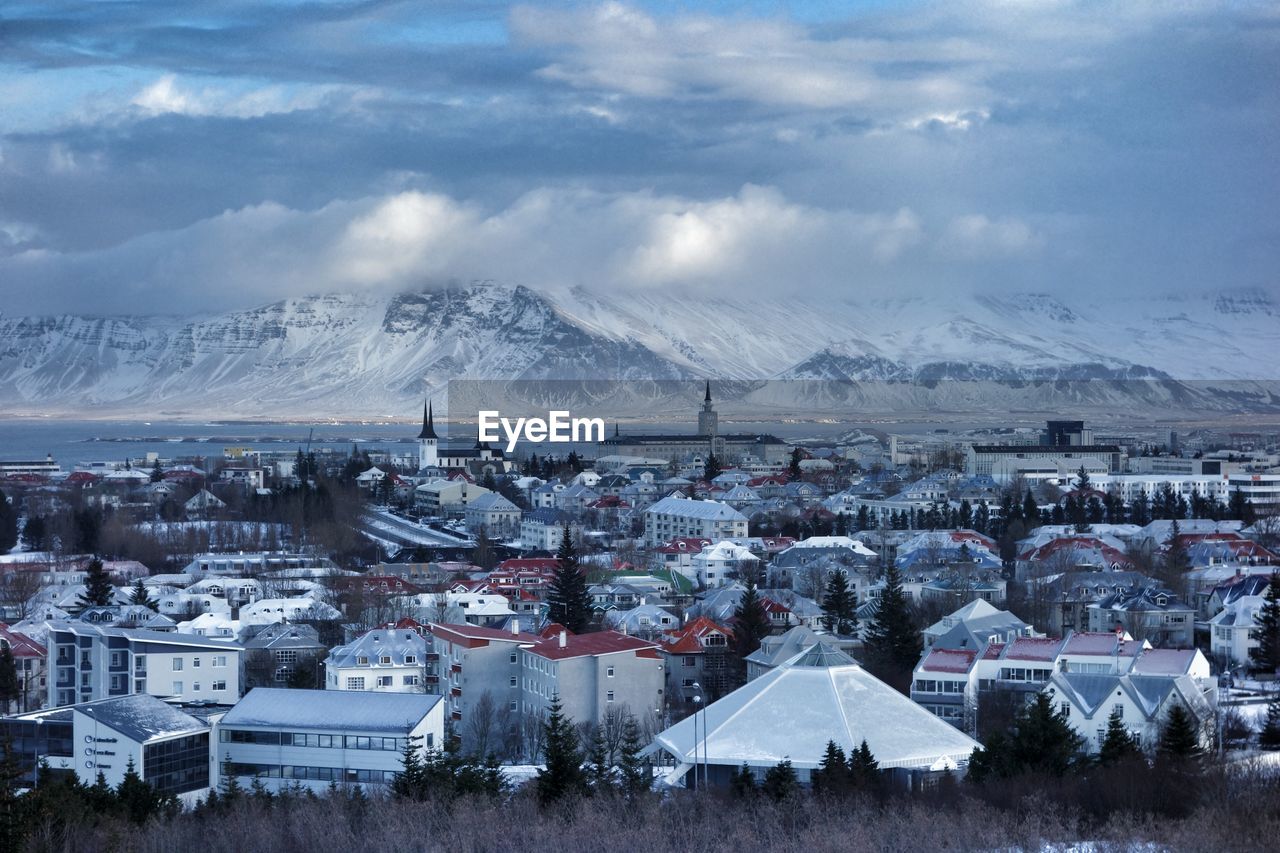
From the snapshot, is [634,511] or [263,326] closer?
[634,511]

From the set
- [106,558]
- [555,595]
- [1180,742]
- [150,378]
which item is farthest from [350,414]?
[1180,742]

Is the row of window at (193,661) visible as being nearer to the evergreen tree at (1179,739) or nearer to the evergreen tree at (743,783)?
the evergreen tree at (743,783)

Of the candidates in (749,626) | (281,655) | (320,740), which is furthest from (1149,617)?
(320,740)

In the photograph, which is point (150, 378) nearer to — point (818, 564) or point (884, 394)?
point (884, 394)

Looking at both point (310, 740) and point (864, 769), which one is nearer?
point (864, 769)

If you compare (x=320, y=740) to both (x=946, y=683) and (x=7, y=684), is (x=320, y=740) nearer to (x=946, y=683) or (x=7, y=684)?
(x=7, y=684)

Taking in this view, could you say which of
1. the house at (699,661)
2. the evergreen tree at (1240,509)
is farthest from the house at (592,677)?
the evergreen tree at (1240,509)

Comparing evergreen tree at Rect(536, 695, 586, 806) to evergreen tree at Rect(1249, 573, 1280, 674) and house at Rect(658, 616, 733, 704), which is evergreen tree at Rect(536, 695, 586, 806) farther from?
evergreen tree at Rect(1249, 573, 1280, 674)
